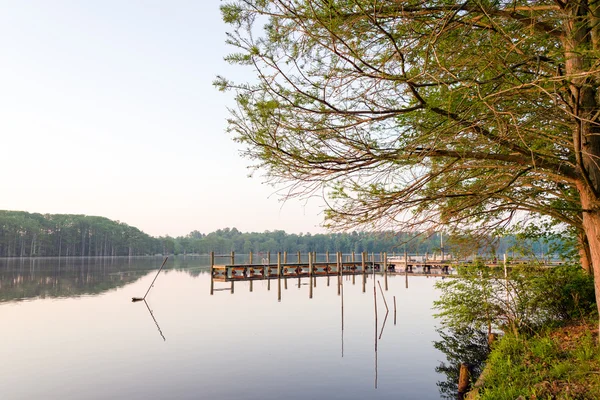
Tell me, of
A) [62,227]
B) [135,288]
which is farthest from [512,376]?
[62,227]

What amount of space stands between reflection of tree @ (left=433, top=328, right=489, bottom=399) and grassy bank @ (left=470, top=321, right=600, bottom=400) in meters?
2.43

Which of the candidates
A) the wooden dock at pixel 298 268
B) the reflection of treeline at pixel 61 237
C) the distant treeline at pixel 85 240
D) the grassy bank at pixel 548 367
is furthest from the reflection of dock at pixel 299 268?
the reflection of treeline at pixel 61 237

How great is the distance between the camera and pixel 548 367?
28.4ft

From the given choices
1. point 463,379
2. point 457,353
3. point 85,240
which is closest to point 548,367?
point 463,379

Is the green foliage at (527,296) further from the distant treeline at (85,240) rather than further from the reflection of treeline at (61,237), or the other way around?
the reflection of treeline at (61,237)

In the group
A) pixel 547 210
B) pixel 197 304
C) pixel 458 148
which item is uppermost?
pixel 458 148

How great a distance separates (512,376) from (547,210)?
3391 mm

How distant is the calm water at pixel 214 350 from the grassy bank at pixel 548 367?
299cm

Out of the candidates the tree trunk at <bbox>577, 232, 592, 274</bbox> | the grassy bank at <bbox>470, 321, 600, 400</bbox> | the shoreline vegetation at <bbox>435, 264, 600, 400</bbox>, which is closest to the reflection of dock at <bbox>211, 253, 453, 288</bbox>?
the shoreline vegetation at <bbox>435, 264, 600, 400</bbox>

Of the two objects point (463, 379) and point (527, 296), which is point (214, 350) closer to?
point (463, 379)

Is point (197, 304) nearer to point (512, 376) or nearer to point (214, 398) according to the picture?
point (214, 398)

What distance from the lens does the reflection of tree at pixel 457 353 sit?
12.9m

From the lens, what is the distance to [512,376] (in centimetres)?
877

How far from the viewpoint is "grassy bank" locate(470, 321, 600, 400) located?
730cm
